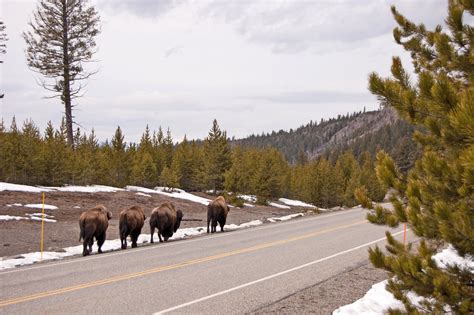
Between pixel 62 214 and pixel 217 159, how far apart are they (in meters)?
25.0

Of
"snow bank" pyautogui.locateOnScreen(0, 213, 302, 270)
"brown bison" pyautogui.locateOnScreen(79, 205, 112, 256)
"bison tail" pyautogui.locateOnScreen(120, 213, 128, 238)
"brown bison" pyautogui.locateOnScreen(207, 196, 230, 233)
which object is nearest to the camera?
"snow bank" pyautogui.locateOnScreen(0, 213, 302, 270)

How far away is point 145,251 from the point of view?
14.7 metres

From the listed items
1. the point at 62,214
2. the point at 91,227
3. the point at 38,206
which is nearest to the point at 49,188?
the point at 38,206

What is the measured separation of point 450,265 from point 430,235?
1.60 feet

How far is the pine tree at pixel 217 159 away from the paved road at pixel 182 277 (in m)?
29.5

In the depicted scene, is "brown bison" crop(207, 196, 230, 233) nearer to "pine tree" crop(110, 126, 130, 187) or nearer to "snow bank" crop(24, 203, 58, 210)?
"snow bank" crop(24, 203, 58, 210)

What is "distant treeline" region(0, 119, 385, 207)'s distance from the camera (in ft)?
97.1

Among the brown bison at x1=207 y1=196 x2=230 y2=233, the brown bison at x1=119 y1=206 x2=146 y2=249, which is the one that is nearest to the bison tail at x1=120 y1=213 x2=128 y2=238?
the brown bison at x1=119 y1=206 x2=146 y2=249

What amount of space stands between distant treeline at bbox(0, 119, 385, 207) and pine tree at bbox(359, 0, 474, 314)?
19.2 m

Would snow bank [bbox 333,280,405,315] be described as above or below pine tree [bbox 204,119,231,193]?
below

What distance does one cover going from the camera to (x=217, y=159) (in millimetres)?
46719

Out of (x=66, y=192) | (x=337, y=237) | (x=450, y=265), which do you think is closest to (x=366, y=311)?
(x=450, y=265)

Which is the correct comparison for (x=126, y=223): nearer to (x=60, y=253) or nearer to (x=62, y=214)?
(x=60, y=253)

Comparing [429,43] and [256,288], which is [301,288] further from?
[429,43]
